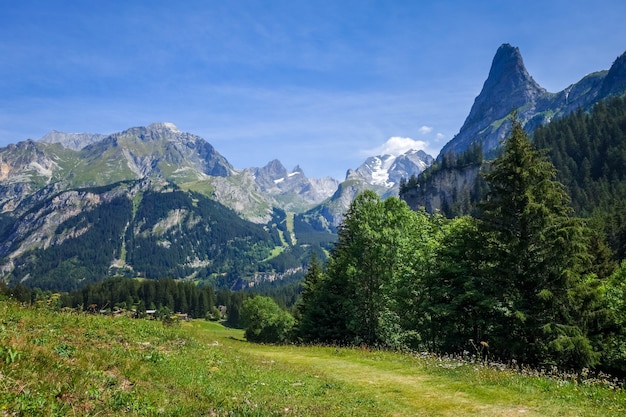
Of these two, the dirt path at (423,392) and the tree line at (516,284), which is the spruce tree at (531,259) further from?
the dirt path at (423,392)

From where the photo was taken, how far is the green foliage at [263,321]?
320 feet

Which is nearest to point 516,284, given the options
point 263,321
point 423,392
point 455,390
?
point 455,390

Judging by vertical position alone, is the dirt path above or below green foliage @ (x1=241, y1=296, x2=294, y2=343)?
above

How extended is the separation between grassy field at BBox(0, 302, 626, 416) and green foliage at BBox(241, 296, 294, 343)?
81086 mm

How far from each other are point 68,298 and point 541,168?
697 feet

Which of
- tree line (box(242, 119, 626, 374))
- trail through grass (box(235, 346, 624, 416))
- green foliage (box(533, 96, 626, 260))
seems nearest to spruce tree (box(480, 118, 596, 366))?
tree line (box(242, 119, 626, 374))

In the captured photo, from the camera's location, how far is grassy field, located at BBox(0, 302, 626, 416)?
8391 millimetres

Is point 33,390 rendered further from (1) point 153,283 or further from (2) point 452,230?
Result: (1) point 153,283

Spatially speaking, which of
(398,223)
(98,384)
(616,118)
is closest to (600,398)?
(98,384)

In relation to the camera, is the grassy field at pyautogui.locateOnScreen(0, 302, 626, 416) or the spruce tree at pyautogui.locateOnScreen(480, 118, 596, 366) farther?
the spruce tree at pyautogui.locateOnScreen(480, 118, 596, 366)

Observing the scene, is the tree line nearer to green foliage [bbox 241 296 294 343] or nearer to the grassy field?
the grassy field

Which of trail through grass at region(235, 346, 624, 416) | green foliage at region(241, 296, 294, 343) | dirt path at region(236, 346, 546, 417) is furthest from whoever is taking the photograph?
green foliage at region(241, 296, 294, 343)

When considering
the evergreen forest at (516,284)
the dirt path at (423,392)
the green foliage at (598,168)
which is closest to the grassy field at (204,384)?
the dirt path at (423,392)

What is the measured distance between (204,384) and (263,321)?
91.1 metres
